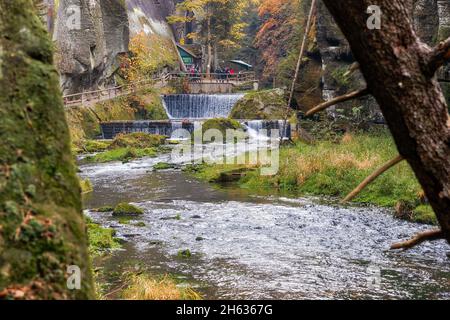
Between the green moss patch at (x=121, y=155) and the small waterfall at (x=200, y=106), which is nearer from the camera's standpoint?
the green moss patch at (x=121, y=155)

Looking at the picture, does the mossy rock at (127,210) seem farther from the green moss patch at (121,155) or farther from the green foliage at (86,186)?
the green moss patch at (121,155)

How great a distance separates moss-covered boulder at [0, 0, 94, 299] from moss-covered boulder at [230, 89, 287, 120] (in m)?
35.3

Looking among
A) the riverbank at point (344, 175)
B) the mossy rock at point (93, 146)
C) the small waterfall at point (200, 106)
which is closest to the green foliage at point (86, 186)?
the riverbank at point (344, 175)

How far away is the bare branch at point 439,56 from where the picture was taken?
2.89 metres

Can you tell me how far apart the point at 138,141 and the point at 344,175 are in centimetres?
1638

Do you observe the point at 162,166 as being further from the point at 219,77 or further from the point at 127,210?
the point at 219,77

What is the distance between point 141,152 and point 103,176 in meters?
7.09

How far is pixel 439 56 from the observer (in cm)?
292

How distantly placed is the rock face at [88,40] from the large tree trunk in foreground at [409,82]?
34530 millimetres

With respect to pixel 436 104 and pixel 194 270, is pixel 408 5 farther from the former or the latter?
pixel 194 270

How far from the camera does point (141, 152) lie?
30250 millimetres

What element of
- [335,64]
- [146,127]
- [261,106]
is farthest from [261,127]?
[335,64]

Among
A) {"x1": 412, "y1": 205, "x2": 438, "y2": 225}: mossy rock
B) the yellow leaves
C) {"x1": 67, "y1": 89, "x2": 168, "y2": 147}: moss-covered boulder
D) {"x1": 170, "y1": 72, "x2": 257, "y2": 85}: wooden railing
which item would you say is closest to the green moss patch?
{"x1": 67, "y1": 89, "x2": 168, "y2": 147}: moss-covered boulder
